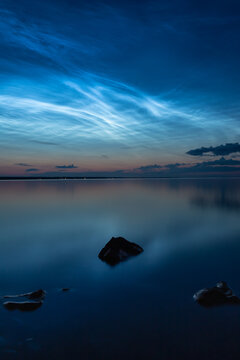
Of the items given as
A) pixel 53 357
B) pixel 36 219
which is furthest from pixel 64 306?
pixel 36 219

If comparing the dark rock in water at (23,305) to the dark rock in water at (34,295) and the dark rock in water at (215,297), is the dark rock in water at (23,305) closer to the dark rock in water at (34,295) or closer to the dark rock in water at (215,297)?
the dark rock in water at (34,295)

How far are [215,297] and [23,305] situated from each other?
4.44 m

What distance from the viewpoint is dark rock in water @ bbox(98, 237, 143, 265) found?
8284 mm

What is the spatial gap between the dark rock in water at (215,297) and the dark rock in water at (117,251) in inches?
130

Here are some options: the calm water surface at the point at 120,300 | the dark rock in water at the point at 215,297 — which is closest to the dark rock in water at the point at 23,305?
the calm water surface at the point at 120,300

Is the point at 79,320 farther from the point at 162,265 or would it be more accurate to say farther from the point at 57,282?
the point at 162,265

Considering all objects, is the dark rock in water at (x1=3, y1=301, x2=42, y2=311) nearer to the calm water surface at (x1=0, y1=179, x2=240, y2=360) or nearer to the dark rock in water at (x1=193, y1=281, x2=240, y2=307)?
the calm water surface at (x1=0, y1=179, x2=240, y2=360)

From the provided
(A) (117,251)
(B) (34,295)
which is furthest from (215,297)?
(B) (34,295)

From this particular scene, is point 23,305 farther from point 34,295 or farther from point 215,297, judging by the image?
point 215,297

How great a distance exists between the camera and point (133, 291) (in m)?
5.96

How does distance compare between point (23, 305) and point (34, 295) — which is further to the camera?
point (34, 295)

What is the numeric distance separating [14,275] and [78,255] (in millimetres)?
2648

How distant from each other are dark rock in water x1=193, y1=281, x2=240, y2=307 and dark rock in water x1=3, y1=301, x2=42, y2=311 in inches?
146

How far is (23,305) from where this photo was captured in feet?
16.8
